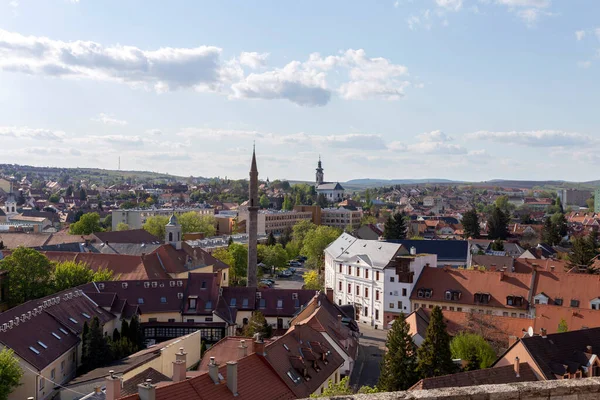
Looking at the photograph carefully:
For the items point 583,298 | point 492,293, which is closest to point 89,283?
point 492,293

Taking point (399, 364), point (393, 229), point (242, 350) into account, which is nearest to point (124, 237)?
point (393, 229)

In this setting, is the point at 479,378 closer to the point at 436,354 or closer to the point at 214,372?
the point at 436,354

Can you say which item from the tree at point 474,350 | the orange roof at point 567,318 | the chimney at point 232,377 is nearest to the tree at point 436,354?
the tree at point 474,350

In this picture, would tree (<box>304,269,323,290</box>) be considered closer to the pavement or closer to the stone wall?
the pavement

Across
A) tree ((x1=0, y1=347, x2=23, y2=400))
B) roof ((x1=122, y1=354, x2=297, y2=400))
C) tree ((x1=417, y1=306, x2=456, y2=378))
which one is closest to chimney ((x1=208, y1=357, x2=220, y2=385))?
roof ((x1=122, y1=354, x2=297, y2=400))

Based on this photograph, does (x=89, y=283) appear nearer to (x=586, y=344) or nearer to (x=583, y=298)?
(x=586, y=344)

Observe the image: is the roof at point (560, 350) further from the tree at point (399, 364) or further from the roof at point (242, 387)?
the roof at point (242, 387)
